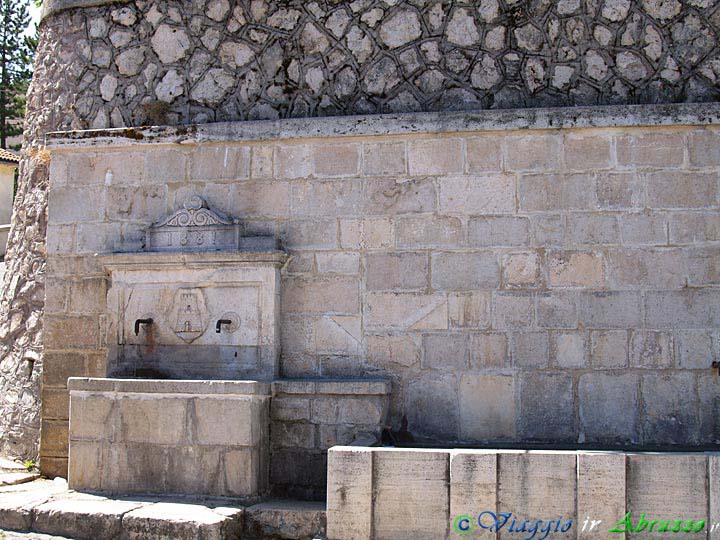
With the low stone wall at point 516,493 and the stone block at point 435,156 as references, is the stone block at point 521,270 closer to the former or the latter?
the stone block at point 435,156

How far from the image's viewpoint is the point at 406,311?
5.98m

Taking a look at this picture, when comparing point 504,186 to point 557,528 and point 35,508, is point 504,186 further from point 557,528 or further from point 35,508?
point 35,508

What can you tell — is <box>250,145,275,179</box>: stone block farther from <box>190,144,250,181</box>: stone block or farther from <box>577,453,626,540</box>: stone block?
<box>577,453,626,540</box>: stone block

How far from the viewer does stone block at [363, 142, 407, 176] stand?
20.0 feet

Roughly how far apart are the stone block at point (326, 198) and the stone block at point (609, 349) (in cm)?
194

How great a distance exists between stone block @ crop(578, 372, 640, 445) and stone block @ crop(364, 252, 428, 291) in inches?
54.3

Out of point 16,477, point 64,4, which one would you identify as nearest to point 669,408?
point 16,477

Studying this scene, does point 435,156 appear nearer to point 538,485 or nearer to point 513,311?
point 513,311

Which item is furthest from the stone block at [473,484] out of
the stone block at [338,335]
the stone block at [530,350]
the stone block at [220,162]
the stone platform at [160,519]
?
the stone block at [220,162]

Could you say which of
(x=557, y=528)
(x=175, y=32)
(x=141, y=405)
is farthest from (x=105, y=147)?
(x=557, y=528)

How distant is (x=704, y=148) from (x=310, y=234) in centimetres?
288

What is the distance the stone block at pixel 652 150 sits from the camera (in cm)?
585

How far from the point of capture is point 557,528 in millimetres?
4457

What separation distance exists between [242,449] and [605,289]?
8.95 feet
